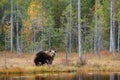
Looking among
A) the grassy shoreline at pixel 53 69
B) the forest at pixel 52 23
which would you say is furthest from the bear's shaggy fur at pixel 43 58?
the forest at pixel 52 23

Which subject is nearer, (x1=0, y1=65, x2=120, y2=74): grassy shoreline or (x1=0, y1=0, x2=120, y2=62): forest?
(x1=0, y1=65, x2=120, y2=74): grassy shoreline

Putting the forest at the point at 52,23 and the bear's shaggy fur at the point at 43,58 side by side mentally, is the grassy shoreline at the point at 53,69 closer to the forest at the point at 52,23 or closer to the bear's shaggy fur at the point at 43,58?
the bear's shaggy fur at the point at 43,58

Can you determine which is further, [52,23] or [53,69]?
[52,23]

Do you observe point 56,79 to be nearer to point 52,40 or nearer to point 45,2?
point 45,2

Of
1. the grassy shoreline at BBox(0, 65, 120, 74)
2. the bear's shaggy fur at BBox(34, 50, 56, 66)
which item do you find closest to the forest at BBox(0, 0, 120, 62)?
the bear's shaggy fur at BBox(34, 50, 56, 66)

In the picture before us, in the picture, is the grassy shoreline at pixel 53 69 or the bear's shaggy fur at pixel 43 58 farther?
the bear's shaggy fur at pixel 43 58

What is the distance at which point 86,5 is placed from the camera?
249ft

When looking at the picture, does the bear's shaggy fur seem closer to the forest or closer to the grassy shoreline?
the grassy shoreline

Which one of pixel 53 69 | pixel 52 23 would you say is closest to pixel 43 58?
pixel 53 69

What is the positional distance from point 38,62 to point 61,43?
43886 mm

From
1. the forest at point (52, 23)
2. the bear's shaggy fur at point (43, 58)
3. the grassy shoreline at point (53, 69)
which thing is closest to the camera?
the grassy shoreline at point (53, 69)

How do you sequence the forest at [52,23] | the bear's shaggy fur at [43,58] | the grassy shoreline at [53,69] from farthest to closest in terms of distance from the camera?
the forest at [52,23] → the bear's shaggy fur at [43,58] → the grassy shoreline at [53,69]

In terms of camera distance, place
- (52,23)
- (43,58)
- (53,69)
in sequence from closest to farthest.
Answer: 1. (53,69)
2. (43,58)
3. (52,23)

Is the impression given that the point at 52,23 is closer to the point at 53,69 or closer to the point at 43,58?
the point at 43,58
